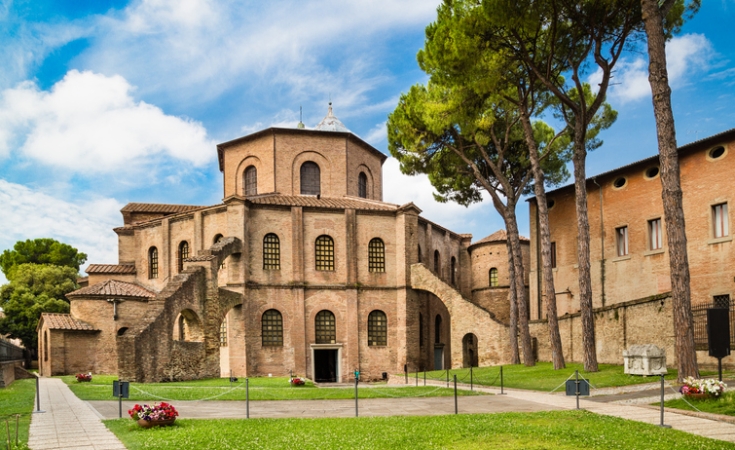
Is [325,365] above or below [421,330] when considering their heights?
below

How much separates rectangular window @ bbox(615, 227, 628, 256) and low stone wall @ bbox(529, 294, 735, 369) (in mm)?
4125

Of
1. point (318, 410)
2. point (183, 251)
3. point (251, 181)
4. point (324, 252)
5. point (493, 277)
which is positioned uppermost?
point (251, 181)

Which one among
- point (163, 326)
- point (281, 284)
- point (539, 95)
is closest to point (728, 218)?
point (539, 95)

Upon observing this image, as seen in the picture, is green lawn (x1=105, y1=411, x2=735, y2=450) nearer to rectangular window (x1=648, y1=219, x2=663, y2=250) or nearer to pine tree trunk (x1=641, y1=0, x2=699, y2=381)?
pine tree trunk (x1=641, y1=0, x2=699, y2=381)

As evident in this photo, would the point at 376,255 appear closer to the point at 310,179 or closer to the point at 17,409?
the point at 310,179

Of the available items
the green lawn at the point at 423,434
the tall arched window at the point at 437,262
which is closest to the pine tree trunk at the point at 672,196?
the green lawn at the point at 423,434

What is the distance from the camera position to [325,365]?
32.2 m

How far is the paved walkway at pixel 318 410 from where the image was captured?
1073cm

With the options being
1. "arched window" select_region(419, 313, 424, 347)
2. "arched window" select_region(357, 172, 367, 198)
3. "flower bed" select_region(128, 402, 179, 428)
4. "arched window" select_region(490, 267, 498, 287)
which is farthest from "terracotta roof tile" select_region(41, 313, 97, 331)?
"arched window" select_region(490, 267, 498, 287)

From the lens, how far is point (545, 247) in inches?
953

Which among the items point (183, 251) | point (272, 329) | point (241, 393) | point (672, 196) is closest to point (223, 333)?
point (272, 329)

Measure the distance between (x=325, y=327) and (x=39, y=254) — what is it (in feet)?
123

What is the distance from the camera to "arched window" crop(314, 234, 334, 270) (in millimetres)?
32281

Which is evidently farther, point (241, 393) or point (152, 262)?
point (152, 262)
